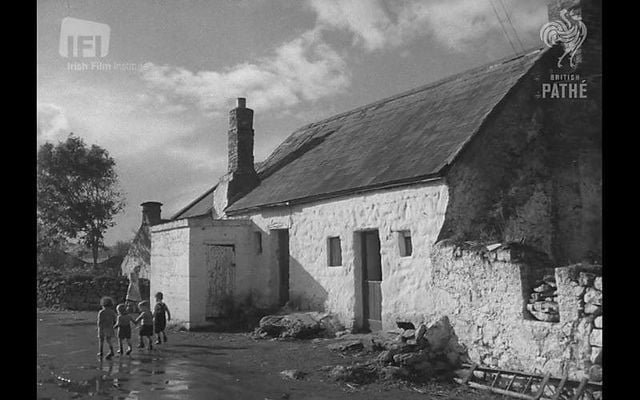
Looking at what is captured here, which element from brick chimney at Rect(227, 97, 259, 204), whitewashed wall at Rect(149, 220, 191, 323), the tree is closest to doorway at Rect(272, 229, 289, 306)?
whitewashed wall at Rect(149, 220, 191, 323)

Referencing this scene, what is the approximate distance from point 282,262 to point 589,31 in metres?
9.51

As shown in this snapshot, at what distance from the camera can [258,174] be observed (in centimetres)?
2092

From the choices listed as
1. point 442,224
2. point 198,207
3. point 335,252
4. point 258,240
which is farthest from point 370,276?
point 198,207

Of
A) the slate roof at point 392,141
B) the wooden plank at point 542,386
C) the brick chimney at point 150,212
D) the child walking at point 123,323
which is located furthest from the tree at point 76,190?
the wooden plank at point 542,386

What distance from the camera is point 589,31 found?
13234mm

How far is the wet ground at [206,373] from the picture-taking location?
29.7 ft

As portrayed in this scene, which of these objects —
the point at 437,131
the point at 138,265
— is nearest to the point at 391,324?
the point at 437,131

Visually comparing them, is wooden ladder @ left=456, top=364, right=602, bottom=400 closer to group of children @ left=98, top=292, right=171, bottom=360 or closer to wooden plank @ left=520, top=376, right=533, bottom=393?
wooden plank @ left=520, top=376, right=533, bottom=393

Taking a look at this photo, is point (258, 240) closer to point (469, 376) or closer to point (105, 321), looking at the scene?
point (105, 321)

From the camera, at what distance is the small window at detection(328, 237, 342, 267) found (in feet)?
49.2

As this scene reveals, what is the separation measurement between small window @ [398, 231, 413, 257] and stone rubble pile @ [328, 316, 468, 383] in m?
2.16

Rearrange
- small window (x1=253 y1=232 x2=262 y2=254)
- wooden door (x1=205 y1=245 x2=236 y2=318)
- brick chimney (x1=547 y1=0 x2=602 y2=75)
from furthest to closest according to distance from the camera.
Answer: small window (x1=253 y1=232 x2=262 y2=254)
wooden door (x1=205 y1=245 x2=236 y2=318)
brick chimney (x1=547 y1=0 x2=602 y2=75)
